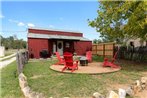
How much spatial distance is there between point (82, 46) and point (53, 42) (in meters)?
4.76

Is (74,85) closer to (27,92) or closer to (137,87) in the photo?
(27,92)

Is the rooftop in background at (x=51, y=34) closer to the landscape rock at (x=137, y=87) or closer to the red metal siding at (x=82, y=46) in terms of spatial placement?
the red metal siding at (x=82, y=46)

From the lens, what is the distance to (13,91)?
702 cm

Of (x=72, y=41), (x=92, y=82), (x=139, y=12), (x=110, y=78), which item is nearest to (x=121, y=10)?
(x=139, y=12)

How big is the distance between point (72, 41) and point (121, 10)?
12387mm

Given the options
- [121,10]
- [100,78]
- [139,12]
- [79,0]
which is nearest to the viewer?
[100,78]

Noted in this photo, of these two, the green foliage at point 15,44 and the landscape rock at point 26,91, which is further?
the green foliage at point 15,44

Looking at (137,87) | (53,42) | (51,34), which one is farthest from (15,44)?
(137,87)

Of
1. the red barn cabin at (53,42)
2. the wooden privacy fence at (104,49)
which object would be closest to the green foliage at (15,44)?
the red barn cabin at (53,42)

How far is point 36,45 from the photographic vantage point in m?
21.8

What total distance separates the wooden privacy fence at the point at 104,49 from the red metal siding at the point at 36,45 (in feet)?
22.0

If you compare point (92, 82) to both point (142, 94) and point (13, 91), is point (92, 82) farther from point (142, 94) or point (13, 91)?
point (13, 91)

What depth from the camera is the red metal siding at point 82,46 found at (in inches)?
1004

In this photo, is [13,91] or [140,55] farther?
[140,55]
